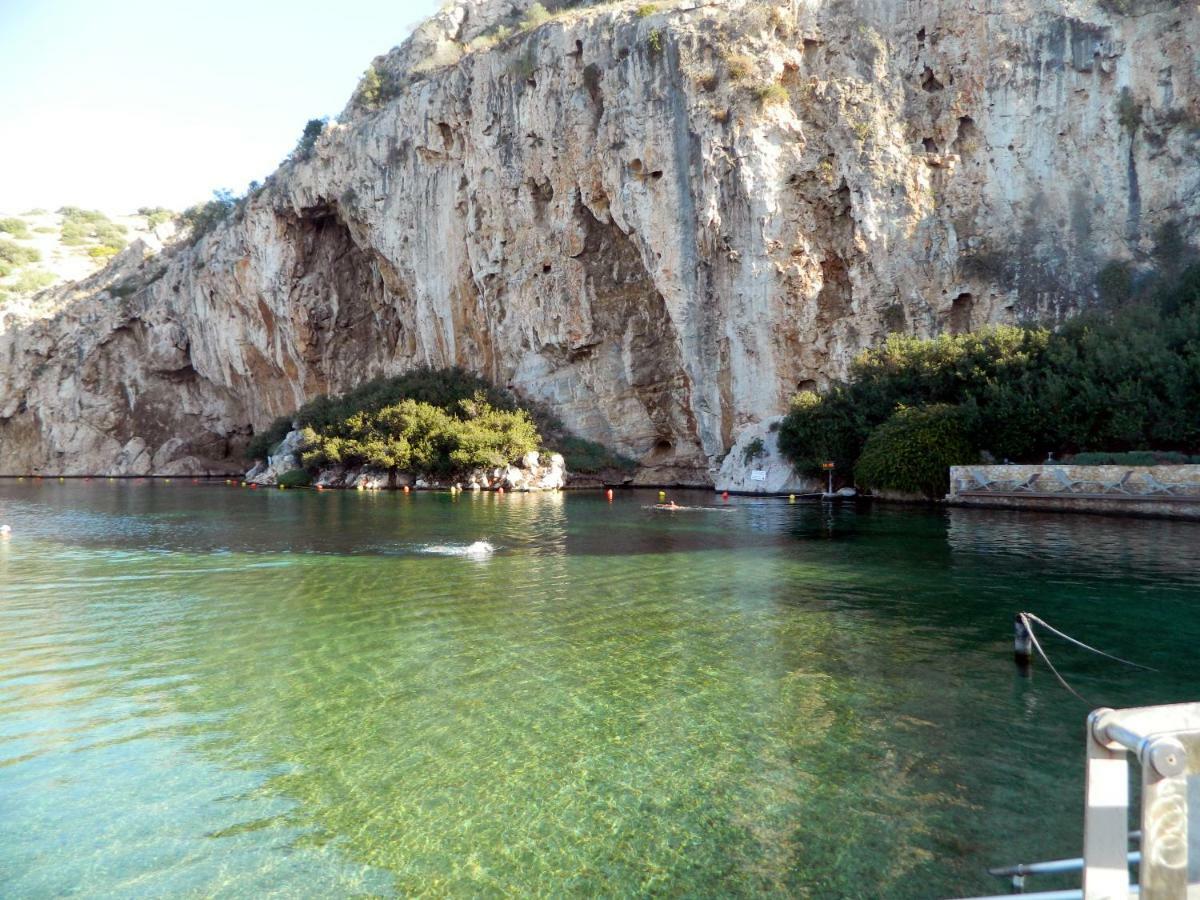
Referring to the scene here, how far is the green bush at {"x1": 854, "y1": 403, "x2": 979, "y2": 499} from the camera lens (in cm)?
2834

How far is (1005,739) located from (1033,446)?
2488 centimetres

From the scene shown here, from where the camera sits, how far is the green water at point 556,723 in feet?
14.7

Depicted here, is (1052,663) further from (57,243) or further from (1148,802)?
(57,243)

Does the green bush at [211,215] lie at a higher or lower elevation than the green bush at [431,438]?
higher

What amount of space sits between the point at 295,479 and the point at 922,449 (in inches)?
1381

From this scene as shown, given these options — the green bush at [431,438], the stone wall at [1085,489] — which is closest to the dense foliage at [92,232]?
the green bush at [431,438]

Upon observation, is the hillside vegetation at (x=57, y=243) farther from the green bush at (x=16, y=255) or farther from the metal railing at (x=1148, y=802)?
the metal railing at (x=1148, y=802)

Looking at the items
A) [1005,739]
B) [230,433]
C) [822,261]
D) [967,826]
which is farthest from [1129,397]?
→ [230,433]

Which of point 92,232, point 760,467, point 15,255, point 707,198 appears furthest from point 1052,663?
point 92,232

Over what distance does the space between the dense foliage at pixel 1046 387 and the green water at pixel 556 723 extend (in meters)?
13.1

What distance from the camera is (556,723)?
6.56m

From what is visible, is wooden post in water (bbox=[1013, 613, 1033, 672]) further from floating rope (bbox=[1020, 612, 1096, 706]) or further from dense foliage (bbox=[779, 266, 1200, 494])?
dense foliage (bbox=[779, 266, 1200, 494])

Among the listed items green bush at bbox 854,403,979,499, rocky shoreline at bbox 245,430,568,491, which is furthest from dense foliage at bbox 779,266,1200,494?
rocky shoreline at bbox 245,430,568,491

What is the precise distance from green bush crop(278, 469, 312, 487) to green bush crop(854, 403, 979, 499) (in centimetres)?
3258
